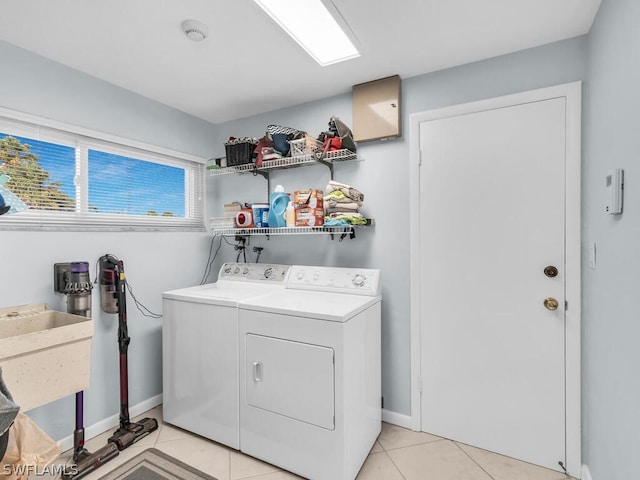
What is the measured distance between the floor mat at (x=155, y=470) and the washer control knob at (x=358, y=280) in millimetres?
1360

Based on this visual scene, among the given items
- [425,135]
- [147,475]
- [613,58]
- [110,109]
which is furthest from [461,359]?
[110,109]

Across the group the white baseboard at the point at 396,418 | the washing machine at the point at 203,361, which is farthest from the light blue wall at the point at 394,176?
the washing machine at the point at 203,361

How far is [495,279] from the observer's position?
6.34 feet

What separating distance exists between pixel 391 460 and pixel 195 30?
261 cm

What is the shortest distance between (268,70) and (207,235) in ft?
5.09

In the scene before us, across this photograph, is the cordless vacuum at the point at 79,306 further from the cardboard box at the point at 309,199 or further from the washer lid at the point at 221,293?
the cardboard box at the point at 309,199

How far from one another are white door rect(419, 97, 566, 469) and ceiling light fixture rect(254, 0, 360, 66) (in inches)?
28.8

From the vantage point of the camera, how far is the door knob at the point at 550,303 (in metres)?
1.79

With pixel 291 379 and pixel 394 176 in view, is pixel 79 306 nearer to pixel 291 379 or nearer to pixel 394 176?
pixel 291 379

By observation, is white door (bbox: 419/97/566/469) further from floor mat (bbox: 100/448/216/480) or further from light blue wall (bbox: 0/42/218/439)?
light blue wall (bbox: 0/42/218/439)

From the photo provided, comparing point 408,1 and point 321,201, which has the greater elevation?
point 408,1

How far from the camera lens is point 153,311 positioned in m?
2.54

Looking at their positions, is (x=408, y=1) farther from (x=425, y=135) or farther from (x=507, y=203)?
(x=507, y=203)

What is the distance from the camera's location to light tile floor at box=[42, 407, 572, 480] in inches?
69.9
